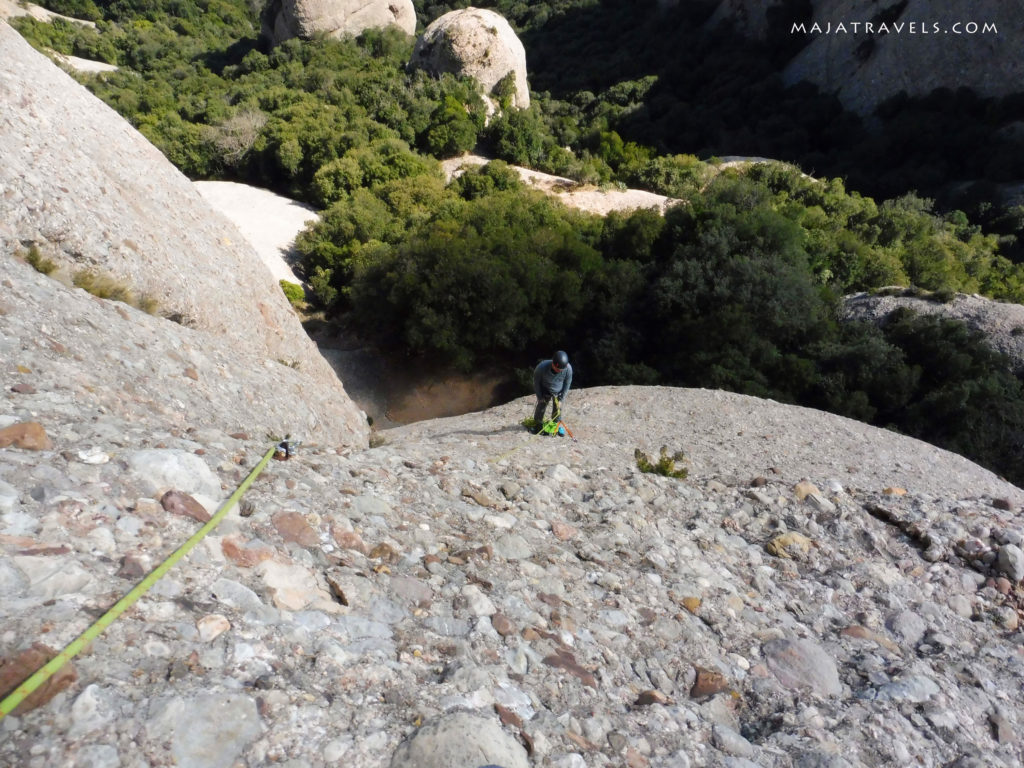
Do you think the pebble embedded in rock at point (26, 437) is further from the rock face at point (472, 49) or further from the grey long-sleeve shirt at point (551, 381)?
the rock face at point (472, 49)

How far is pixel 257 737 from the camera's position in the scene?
6.31ft

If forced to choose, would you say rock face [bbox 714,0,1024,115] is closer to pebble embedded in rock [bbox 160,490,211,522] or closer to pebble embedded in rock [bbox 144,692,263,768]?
pebble embedded in rock [bbox 160,490,211,522]

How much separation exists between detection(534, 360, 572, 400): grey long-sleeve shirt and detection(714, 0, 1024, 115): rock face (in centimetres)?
3752

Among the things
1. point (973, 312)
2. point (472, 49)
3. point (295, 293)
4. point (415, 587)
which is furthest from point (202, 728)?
point (472, 49)

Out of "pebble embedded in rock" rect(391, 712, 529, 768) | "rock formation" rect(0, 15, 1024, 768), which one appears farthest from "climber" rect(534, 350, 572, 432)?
"pebble embedded in rock" rect(391, 712, 529, 768)

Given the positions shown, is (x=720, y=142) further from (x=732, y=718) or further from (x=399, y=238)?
(x=732, y=718)

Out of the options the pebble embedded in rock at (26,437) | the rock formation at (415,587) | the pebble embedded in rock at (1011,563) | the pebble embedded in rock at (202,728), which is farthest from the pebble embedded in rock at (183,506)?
the pebble embedded in rock at (1011,563)

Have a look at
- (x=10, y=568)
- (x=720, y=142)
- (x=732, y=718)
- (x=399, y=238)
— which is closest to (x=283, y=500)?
(x=10, y=568)

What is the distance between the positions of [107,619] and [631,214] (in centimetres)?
2051

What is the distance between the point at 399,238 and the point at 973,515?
61.1ft

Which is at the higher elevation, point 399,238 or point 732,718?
point 732,718

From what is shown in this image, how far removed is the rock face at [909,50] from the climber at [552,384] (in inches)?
1478

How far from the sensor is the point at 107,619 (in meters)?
2.06

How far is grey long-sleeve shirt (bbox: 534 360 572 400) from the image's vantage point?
8417 millimetres
